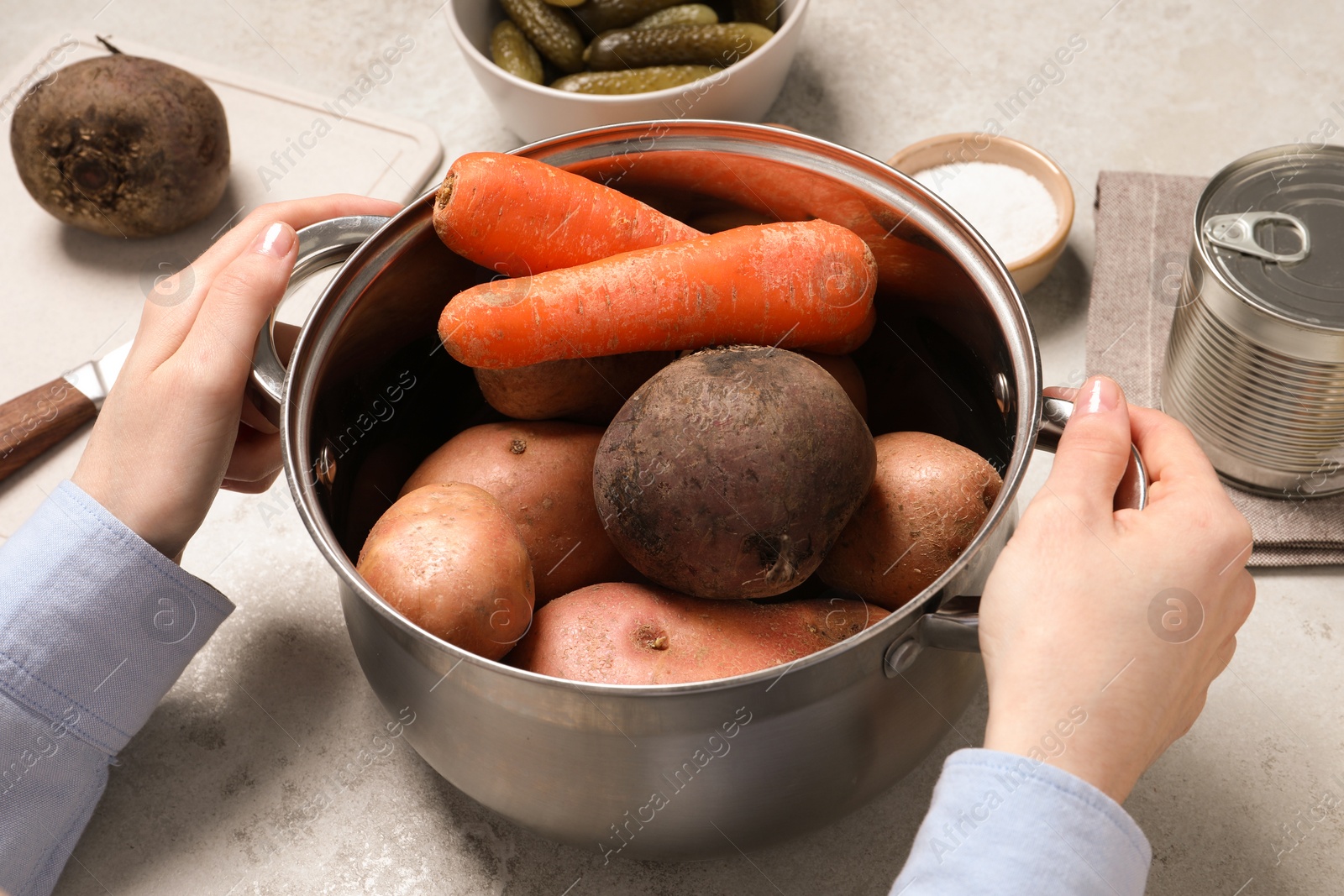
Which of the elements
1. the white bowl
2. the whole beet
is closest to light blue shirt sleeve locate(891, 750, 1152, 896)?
the white bowl

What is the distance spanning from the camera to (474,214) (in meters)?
0.74

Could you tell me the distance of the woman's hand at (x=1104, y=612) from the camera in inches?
21.7

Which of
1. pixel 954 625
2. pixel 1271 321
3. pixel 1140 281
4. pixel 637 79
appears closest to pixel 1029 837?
pixel 954 625

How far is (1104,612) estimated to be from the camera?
55 cm

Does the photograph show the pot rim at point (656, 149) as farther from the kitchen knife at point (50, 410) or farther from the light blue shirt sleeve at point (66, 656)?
the kitchen knife at point (50, 410)

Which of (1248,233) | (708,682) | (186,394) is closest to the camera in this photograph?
(708,682)

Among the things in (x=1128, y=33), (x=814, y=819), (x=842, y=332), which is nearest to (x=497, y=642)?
(x=814, y=819)

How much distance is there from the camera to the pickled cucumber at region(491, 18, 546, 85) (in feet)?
3.63

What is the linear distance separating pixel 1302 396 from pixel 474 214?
0.65 metres

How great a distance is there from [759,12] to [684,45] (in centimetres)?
10

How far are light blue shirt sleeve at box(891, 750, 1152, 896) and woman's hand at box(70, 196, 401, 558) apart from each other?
535mm

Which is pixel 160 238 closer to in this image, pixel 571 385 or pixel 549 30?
pixel 549 30

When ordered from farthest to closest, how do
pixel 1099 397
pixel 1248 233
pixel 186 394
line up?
pixel 1248 233 → pixel 186 394 → pixel 1099 397

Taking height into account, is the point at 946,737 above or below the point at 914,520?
below
